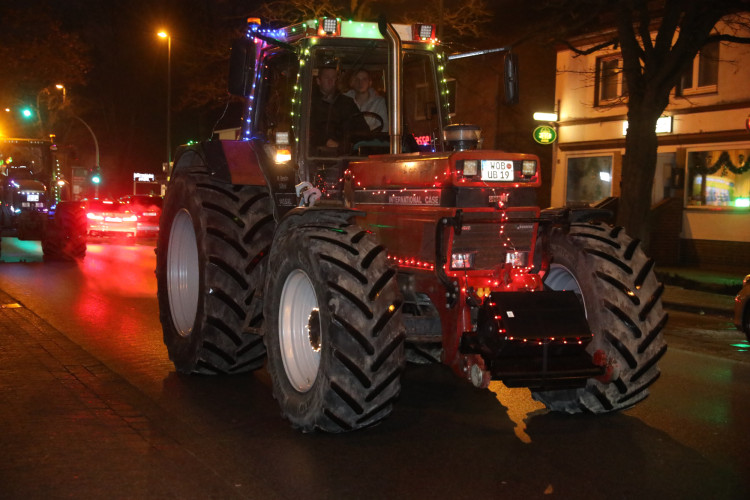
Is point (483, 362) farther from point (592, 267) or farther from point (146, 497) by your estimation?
point (146, 497)

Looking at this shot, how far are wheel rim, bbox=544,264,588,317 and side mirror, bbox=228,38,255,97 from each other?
3064mm

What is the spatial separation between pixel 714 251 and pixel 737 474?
2032 centimetres

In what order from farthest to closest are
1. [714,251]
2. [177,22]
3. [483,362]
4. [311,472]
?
[177,22], [714,251], [483,362], [311,472]

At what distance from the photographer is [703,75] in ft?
80.9

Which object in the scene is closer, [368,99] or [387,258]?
[387,258]

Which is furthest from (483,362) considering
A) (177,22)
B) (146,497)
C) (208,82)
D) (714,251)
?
(177,22)

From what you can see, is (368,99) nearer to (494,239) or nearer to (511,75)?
(511,75)

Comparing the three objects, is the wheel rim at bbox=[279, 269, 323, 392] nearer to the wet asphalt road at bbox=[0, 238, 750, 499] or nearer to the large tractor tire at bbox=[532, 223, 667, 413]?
the wet asphalt road at bbox=[0, 238, 750, 499]

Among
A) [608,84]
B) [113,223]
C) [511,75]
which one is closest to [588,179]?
[608,84]

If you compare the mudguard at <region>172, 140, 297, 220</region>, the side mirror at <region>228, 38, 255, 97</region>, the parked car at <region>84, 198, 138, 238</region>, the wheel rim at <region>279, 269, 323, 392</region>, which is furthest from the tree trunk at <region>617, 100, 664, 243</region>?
the parked car at <region>84, 198, 138, 238</region>

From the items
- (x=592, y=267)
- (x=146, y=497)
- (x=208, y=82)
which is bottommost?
(x=146, y=497)

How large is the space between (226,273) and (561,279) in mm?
2870

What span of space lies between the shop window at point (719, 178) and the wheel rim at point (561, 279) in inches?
735

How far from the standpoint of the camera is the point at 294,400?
6.26m
